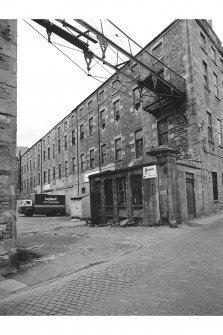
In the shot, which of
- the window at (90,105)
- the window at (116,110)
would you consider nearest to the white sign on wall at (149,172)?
the window at (116,110)

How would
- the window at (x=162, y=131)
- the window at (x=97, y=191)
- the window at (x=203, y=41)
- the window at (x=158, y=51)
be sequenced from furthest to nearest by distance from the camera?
1. the window at (x=158, y=51)
2. the window at (x=203, y=41)
3. the window at (x=162, y=131)
4. the window at (x=97, y=191)

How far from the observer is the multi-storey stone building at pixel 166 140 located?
13.5 m


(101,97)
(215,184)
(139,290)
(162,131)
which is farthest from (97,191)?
(139,290)

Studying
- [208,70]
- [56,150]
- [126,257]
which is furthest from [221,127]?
[56,150]

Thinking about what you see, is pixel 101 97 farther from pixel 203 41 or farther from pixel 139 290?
pixel 139 290

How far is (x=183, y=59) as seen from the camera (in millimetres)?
17359

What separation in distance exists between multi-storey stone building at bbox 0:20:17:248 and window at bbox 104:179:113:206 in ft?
33.3

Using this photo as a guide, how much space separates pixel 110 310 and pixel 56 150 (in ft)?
113

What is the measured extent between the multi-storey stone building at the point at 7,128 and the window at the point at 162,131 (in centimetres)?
1318

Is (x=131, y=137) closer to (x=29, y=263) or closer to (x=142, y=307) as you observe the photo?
(x=29, y=263)

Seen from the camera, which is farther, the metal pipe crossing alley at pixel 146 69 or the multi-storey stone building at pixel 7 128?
the metal pipe crossing alley at pixel 146 69

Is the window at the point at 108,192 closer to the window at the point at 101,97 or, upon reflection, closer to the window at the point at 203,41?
the window at the point at 203,41

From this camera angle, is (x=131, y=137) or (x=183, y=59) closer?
(x=183, y=59)

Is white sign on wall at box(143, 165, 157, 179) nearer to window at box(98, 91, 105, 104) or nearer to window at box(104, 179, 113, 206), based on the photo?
window at box(104, 179, 113, 206)
